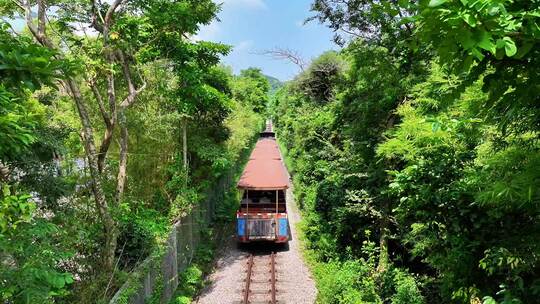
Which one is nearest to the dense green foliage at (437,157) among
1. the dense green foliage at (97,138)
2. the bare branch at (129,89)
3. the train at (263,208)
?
the train at (263,208)

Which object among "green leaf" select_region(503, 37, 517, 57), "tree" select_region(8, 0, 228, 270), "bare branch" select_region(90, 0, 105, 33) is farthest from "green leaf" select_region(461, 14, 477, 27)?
"bare branch" select_region(90, 0, 105, 33)

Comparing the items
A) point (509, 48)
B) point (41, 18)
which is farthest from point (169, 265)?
point (509, 48)

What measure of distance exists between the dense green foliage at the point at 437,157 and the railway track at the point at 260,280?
1595 millimetres

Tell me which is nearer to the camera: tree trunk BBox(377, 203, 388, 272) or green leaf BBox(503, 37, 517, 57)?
green leaf BBox(503, 37, 517, 57)

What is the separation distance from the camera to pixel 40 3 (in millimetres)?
7816

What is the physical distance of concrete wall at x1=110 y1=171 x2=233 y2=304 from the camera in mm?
9188

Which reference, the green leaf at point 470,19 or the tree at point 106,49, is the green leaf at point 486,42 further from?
the tree at point 106,49

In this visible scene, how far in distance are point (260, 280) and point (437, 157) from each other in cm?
914

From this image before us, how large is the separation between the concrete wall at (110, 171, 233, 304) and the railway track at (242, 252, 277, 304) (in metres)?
2.18

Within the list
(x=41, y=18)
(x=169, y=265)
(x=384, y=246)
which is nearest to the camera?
(x=41, y=18)

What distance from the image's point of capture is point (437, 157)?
22.1 ft

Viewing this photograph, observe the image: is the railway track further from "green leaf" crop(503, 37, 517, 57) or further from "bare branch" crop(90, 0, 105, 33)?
"green leaf" crop(503, 37, 517, 57)

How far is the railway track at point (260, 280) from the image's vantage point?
1292 cm

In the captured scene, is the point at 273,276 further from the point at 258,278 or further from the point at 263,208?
the point at 263,208
